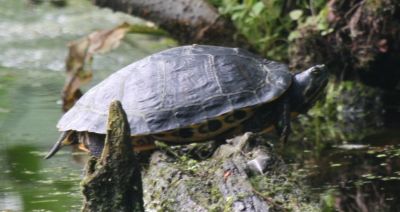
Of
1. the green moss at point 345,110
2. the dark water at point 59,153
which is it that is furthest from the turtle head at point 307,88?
the green moss at point 345,110

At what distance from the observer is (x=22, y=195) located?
481 centimetres

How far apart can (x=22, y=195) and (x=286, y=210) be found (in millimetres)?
1925

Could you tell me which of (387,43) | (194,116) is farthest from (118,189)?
(387,43)

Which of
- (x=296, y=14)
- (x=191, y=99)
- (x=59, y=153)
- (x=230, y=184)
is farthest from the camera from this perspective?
(x=296, y=14)

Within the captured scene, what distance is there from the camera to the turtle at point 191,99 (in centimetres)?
452

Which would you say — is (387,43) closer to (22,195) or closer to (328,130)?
(328,130)

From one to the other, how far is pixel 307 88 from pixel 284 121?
0.29 m

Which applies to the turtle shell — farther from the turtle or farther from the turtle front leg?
the turtle front leg

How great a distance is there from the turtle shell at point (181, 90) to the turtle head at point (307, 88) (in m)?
0.11

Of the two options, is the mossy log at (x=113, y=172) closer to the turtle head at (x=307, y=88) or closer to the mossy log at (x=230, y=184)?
the mossy log at (x=230, y=184)

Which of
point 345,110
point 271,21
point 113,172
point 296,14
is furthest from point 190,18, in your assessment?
point 113,172

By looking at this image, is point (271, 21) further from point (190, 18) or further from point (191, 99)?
point (191, 99)

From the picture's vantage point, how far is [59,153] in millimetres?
6156

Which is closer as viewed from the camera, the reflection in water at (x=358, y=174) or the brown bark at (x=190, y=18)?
the reflection in water at (x=358, y=174)
